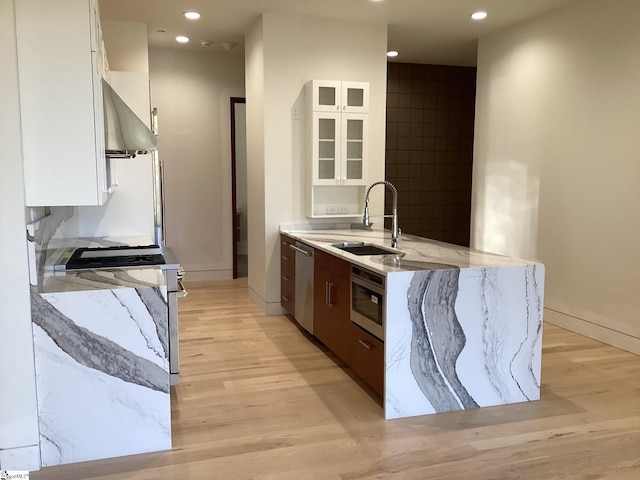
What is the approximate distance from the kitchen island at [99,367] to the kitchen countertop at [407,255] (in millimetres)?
1245

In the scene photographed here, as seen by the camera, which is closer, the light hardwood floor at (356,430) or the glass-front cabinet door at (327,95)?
the light hardwood floor at (356,430)

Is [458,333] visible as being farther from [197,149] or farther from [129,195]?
[197,149]

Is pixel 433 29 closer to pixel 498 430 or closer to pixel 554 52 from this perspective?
pixel 554 52

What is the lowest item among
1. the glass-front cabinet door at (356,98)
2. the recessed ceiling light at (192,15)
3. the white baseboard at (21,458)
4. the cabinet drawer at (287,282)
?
the white baseboard at (21,458)

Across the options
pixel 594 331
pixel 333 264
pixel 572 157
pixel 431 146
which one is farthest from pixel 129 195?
pixel 431 146

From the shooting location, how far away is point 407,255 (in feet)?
11.7

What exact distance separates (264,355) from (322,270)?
76 cm

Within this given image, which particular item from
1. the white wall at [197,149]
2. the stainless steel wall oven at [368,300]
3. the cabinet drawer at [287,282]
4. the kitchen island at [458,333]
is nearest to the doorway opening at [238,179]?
the white wall at [197,149]

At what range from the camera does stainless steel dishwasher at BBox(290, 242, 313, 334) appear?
4396 millimetres

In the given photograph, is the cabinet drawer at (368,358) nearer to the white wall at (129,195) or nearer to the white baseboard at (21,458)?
the white baseboard at (21,458)

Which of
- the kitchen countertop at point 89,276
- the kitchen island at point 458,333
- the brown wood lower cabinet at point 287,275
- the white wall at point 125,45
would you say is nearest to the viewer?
the kitchen countertop at point 89,276

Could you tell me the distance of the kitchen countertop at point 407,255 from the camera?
3.20 metres

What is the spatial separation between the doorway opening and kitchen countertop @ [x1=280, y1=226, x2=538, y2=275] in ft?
7.12

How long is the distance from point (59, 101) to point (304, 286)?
8.29 ft
